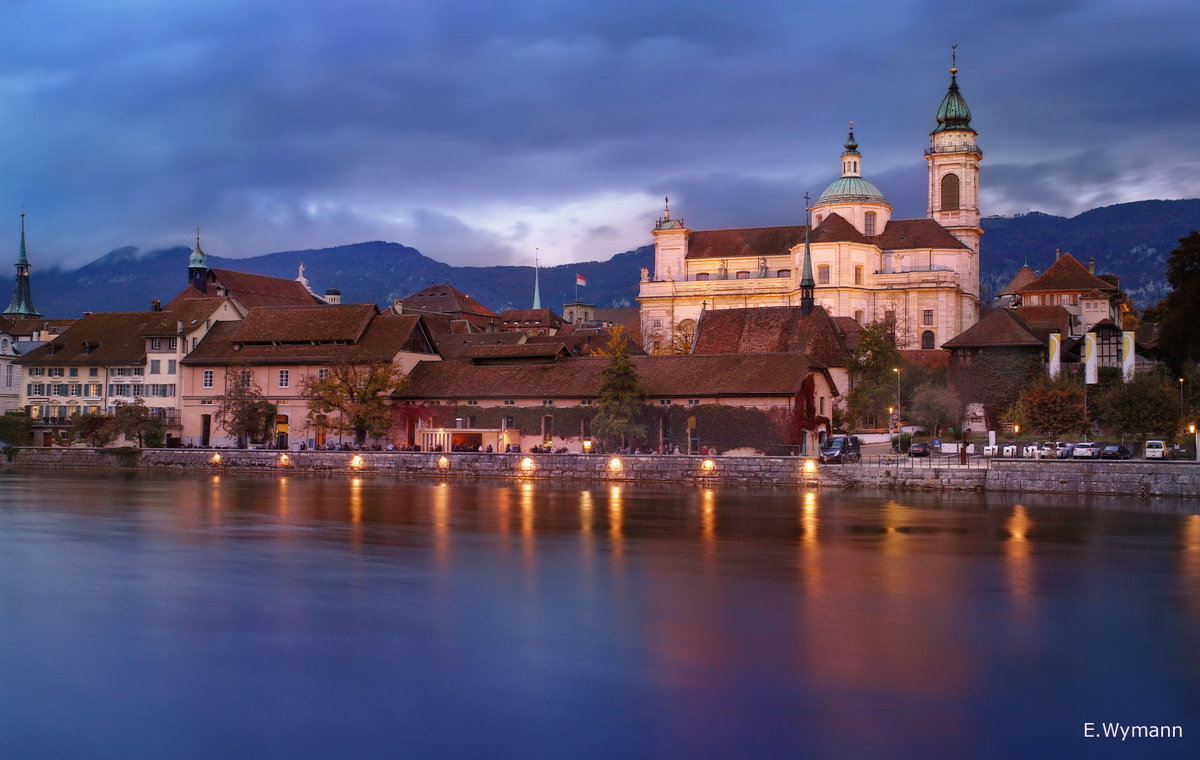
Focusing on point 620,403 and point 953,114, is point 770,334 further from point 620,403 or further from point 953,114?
point 953,114

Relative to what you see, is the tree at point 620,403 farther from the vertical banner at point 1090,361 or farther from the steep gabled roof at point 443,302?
the steep gabled roof at point 443,302

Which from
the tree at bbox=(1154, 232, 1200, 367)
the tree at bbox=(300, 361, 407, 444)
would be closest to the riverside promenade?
the tree at bbox=(300, 361, 407, 444)

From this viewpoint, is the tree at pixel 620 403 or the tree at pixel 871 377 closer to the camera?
the tree at pixel 620 403

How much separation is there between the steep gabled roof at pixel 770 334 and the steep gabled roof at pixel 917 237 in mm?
40025

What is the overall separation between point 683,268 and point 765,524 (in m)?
77.9

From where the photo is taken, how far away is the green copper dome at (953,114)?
118 m

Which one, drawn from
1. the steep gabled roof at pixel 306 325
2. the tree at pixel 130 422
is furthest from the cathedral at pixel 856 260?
the tree at pixel 130 422

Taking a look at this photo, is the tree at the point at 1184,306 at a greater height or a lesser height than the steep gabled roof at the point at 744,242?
lesser

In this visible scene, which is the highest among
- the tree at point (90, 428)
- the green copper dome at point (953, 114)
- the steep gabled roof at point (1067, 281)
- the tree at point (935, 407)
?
the green copper dome at point (953, 114)

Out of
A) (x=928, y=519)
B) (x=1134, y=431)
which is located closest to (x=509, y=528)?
(x=928, y=519)

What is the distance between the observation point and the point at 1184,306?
62.5 metres

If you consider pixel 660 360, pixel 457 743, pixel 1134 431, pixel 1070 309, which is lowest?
pixel 457 743

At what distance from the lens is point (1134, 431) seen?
52.1 m

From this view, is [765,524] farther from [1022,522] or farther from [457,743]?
[457,743]
